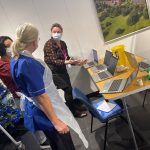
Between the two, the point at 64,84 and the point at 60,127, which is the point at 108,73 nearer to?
the point at 64,84

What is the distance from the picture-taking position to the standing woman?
5.03 feet

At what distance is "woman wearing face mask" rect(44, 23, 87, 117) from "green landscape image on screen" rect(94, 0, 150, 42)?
79cm

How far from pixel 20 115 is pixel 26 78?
5.27ft

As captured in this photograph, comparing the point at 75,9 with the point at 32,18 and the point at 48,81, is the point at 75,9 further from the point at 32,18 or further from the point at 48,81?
the point at 48,81

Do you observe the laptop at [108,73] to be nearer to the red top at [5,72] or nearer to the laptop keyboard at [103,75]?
the laptop keyboard at [103,75]

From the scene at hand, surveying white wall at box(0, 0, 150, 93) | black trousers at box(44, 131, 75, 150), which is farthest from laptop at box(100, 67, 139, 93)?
white wall at box(0, 0, 150, 93)

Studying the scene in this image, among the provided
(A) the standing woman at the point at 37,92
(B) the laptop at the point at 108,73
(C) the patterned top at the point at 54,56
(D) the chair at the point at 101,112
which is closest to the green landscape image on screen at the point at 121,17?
(C) the patterned top at the point at 54,56

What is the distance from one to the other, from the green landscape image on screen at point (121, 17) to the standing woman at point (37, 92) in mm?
2330

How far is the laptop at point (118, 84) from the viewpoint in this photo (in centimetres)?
221

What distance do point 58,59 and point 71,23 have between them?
80 cm

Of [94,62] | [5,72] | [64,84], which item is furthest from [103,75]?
[5,72]

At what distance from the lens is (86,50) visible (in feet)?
12.6

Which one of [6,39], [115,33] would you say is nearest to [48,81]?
[6,39]

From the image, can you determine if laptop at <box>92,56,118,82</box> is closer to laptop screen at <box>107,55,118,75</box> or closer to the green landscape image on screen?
laptop screen at <box>107,55,118,75</box>
